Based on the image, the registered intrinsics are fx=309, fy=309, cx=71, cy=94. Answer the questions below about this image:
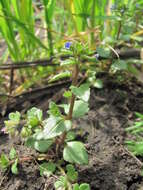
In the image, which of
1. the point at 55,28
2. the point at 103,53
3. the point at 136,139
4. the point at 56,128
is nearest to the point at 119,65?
the point at 103,53

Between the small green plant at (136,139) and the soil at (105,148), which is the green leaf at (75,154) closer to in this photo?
the soil at (105,148)

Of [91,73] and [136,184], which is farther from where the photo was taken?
[91,73]

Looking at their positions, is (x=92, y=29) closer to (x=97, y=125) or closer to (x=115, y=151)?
(x=97, y=125)

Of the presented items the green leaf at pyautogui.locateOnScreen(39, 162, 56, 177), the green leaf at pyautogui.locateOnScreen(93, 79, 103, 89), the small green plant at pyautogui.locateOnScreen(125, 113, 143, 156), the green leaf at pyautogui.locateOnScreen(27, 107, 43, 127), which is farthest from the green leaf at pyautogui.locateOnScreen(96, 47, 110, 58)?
the green leaf at pyautogui.locateOnScreen(39, 162, 56, 177)

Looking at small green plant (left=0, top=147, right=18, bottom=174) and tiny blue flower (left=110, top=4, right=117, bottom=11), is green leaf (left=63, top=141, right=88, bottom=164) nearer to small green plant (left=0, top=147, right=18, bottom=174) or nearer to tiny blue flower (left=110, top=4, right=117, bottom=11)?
small green plant (left=0, top=147, right=18, bottom=174)

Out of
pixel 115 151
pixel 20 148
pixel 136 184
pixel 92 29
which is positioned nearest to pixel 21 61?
pixel 92 29

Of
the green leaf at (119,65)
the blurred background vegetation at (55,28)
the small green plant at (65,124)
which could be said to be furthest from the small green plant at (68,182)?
the blurred background vegetation at (55,28)

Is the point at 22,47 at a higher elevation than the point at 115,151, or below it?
higher

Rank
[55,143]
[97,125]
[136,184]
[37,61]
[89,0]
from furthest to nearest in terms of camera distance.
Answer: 1. [37,61]
2. [89,0]
3. [97,125]
4. [55,143]
5. [136,184]
